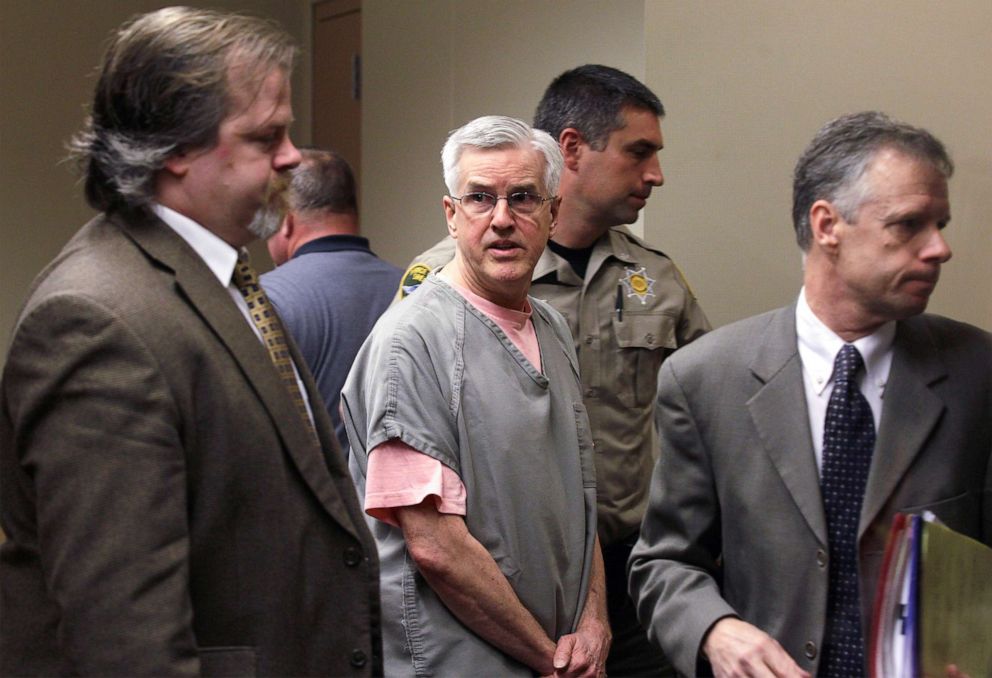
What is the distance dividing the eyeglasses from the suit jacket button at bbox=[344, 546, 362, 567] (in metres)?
0.84

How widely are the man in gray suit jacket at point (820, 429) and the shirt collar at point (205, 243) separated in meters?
0.75

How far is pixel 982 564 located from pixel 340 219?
2085 millimetres

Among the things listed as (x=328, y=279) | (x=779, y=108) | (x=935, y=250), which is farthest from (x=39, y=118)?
(x=935, y=250)

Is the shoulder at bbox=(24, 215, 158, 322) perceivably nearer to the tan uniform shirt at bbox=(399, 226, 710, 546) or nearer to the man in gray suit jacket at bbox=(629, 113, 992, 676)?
the man in gray suit jacket at bbox=(629, 113, 992, 676)

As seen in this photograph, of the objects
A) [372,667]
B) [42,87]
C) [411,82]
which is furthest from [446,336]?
[42,87]

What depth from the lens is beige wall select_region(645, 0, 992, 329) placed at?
235 centimetres

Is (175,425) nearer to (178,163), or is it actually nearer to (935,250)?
(178,163)

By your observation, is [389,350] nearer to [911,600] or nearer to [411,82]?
[911,600]

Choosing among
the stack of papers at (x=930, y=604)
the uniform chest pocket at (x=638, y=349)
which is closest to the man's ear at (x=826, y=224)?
the stack of papers at (x=930, y=604)

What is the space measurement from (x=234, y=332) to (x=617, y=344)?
1.39 metres

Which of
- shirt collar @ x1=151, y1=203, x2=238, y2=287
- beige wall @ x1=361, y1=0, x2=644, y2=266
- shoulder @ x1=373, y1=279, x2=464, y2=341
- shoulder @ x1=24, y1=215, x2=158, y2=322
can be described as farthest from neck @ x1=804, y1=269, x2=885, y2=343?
beige wall @ x1=361, y1=0, x2=644, y2=266

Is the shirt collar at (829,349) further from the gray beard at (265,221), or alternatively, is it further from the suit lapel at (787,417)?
the gray beard at (265,221)

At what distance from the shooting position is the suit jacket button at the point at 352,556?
4.95ft

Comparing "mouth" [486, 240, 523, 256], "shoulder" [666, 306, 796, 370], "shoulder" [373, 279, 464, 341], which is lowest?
"shoulder" [373, 279, 464, 341]
